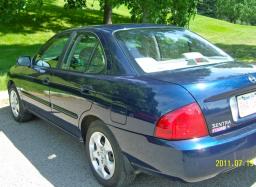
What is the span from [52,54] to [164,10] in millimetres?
9596

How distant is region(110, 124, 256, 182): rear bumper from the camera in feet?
10.1

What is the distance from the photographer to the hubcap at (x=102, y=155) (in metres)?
3.80

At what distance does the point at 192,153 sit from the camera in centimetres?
307

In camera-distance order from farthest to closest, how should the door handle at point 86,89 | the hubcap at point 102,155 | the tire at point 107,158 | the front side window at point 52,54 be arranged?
the front side window at point 52,54
the door handle at point 86,89
the hubcap at point 102,155
the tire at point 107,158

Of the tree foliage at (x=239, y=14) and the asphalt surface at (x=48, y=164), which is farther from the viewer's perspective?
the tree foliage at (x=239, y=14)

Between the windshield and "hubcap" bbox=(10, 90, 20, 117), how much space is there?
2.86m

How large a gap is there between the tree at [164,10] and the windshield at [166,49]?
9.00 meters

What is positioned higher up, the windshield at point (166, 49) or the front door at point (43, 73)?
the windshield at point (166, 49)

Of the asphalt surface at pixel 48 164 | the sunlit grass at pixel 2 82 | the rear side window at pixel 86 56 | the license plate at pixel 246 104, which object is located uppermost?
the rear side window at pixel 86 56

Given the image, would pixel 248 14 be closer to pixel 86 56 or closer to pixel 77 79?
pixel 86 56

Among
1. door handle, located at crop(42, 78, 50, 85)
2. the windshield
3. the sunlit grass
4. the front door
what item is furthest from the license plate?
the sunlit grass

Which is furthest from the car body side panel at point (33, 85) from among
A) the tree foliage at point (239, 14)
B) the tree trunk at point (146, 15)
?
the tree foliage at point (239, 14)

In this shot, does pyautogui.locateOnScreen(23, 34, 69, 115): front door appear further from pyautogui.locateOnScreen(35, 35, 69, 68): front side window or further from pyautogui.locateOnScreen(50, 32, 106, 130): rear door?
pyautogui.locateOnScreen(50, 32, 106, 130): rear door

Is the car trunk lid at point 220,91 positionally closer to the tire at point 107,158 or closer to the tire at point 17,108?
the tire at point 107,158
